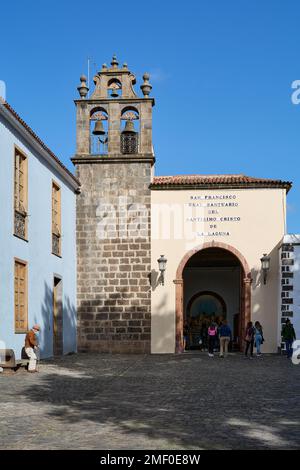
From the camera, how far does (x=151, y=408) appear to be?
393 inches

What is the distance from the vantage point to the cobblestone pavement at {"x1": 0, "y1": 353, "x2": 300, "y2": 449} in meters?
7.38

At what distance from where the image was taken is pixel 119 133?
981 inches

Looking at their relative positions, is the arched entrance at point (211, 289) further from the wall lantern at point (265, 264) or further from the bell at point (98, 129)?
the bell at point (98, 129)

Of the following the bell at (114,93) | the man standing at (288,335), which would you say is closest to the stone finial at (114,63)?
the bell at (114,93)

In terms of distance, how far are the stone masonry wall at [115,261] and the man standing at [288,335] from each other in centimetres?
462

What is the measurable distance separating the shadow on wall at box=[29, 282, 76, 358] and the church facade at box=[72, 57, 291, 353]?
0.62 meters

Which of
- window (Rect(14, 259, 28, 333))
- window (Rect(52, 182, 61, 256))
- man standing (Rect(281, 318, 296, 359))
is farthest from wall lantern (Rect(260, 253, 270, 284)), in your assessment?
window (Rect(14, 259, 28, 333))

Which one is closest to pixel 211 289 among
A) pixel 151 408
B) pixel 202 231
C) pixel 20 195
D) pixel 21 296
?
pixel 202 231

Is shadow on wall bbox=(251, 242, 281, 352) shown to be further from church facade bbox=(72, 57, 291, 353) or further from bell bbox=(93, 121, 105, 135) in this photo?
bell bbox=(93, 121, 105, 135)

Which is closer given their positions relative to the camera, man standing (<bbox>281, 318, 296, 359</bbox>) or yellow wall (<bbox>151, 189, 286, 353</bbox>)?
man standing (<bbox>281, 318, 296, 359</bbox>)

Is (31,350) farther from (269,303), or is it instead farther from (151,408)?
(269,303)

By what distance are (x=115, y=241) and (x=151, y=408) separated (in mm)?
14529

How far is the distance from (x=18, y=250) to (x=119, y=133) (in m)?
7.97
